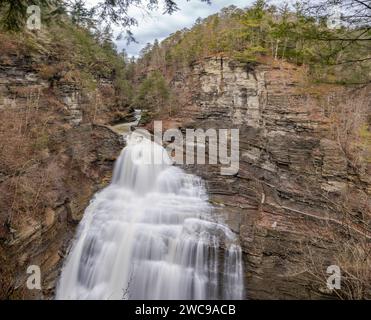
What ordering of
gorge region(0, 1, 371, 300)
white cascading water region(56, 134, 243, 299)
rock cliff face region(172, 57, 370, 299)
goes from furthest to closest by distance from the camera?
rock cliff face region(172, 57, 370, 299) < white cascading water region(56, 134, 243, 299) < gorge region(0, 1, 371, 300)

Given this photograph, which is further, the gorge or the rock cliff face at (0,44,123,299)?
the gorge

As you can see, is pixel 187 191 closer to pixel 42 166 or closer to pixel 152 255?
pixel 152 255

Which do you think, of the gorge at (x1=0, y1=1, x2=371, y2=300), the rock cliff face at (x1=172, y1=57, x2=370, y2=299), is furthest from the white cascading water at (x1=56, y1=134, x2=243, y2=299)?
the rock cliff face at (x1=172, y1=57, x2=370, y2=299)

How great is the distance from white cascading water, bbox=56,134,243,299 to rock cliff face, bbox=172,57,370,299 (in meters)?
1.13

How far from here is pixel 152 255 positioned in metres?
11.9

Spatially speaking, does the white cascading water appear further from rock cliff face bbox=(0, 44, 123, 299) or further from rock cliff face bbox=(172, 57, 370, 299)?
rock cliff face bbox=(172, 57, 370, 299)

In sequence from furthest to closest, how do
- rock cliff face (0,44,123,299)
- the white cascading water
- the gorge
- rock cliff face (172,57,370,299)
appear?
rock cliff face (172,57,370,299), the white cascading water, the gorge, rock cliff face (0,44,123,299)

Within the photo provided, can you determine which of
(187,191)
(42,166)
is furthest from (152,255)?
(42,166)

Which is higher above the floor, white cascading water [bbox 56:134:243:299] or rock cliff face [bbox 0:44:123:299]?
rock cliff face [bbox 0:44:123:299]

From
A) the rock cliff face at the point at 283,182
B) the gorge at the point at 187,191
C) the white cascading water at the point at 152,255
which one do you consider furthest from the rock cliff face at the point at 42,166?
the rock cliff face at the point at 283,182

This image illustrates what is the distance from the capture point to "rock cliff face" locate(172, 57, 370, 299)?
11.3m

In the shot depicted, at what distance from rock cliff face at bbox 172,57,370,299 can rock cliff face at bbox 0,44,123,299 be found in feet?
23.0

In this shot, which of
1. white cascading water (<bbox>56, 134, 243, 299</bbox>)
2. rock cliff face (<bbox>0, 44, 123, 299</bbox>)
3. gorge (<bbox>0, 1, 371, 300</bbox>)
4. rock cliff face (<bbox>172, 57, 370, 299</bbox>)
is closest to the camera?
rock cliff face (<bbox>0, 44, 123, 299</bbox>)

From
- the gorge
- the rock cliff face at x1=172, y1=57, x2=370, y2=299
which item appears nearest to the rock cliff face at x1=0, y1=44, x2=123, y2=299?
the gorge
